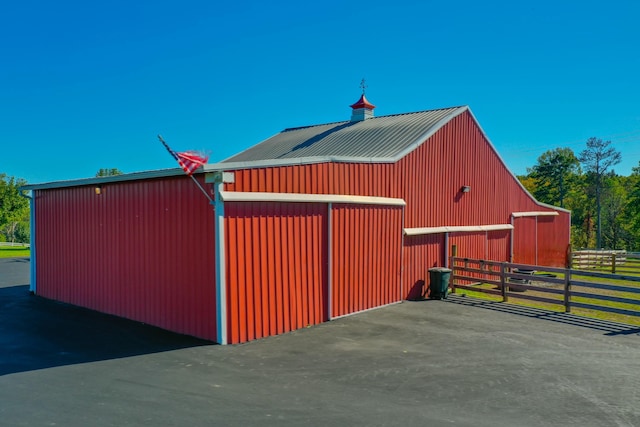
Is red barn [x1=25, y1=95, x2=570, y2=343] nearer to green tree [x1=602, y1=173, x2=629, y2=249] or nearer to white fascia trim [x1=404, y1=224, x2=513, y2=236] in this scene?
white fascia trim [x1=404, y1=224, x2=513, y2=236]

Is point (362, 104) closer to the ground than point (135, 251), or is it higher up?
higher up

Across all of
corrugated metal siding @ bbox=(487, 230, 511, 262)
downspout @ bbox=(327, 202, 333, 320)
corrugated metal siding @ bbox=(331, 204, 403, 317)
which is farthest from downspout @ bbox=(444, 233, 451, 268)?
downspout @ bbox=(327, 202, 333, 320)

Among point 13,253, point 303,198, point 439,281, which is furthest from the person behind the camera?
point 13,253

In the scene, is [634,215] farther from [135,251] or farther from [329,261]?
[135,251]

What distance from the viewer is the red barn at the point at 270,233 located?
805 centimetres

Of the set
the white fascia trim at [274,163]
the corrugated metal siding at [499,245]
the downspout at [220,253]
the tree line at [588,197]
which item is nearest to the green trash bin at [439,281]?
the white fascia trim at [274,163]

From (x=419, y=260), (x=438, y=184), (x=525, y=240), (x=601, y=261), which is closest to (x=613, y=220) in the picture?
(x=601, y=261)

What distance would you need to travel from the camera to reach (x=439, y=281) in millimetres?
12500

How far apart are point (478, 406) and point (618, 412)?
63.2 inches

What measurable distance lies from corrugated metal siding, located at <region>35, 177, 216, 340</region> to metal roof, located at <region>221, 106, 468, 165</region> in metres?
3.10

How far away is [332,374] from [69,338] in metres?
5.14

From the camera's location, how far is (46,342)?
798cm

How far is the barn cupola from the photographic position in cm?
1922

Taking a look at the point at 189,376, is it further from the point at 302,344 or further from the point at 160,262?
the point at 160,262
